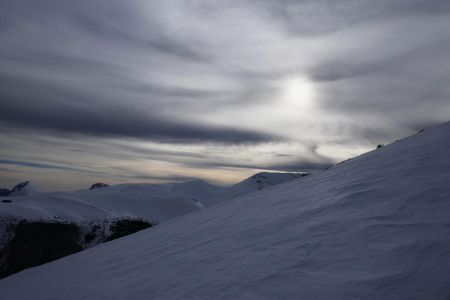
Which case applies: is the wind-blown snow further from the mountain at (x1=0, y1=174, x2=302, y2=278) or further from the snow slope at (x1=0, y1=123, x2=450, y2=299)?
the snow slope at (x1=0, y1=123, x2=450, y2=299)

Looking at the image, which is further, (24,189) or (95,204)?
(24,189)

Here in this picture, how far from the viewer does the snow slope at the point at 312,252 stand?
206 cm

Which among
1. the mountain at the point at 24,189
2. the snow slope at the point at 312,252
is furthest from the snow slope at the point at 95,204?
the snow slope at the point at 312,252

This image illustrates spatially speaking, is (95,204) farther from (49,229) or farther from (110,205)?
(49,229)

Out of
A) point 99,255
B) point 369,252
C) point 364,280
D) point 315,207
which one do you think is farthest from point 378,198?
point 99,255

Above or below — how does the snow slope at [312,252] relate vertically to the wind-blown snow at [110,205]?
above

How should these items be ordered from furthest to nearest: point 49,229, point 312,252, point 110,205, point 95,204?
point 110,205 < point 95,204 < point 49,229 < point 312,252

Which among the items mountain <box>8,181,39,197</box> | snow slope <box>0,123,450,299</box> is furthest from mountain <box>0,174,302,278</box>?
mountain <box>8,181,39,197</box>

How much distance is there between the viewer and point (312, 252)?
8.55ft

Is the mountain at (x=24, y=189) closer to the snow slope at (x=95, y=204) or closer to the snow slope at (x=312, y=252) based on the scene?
the snow slope at (x=95, y=204)

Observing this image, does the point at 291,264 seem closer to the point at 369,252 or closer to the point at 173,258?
the point at 369,252

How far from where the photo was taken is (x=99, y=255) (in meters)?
5.31

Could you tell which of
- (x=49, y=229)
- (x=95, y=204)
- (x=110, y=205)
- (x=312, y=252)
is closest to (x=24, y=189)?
(x=110, y=205)

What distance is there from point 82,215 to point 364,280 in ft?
54.0
